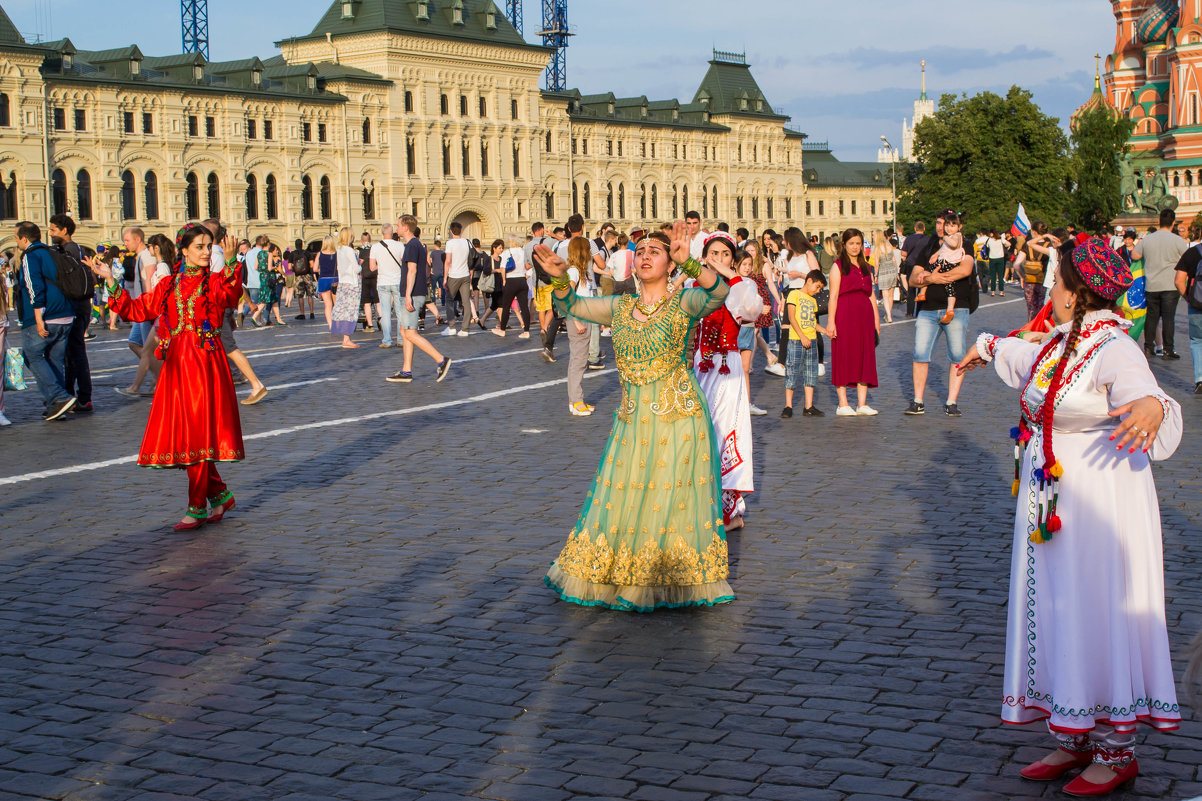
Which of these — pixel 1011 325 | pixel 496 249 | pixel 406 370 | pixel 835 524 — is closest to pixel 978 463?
pixel 835 524

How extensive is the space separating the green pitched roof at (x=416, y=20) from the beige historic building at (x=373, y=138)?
0.40ft

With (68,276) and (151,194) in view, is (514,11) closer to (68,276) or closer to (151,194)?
(151,194)

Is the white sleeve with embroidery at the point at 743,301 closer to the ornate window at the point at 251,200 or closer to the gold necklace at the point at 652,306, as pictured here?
the gold necklace at the point at 652,306

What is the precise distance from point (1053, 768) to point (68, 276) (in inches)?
438

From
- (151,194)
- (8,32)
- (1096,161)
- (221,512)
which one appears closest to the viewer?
(221,512)

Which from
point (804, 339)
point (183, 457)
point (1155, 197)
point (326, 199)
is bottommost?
point (183, 457)

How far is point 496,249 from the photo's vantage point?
27.5 m

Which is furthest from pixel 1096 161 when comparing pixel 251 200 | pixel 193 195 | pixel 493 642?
pixel 493 642

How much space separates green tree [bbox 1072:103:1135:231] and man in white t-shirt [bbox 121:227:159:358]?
6676 cm

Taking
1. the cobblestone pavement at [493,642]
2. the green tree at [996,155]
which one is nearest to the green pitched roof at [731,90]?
the green tree at [996,155]

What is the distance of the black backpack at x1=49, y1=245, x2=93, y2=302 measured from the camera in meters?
13.1

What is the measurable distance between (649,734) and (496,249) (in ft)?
76.5

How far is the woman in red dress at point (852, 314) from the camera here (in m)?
12.1

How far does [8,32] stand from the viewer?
56219 mm
